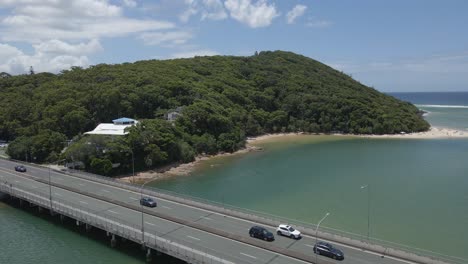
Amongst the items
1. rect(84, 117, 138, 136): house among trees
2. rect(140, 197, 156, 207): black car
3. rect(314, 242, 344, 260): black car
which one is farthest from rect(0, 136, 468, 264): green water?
rect(84, 117, 138, 136): house among trees

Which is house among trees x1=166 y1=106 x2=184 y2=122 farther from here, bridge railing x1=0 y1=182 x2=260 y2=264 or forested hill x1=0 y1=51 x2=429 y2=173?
bridge railing x1=0 y1=182 x2=260 y2=264

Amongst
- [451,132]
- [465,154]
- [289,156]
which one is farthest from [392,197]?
[451,132]

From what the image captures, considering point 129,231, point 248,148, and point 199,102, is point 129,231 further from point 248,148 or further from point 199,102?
point 199,102

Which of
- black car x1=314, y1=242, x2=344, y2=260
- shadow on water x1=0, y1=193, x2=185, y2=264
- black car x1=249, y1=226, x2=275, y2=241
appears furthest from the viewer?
shadow on water x1=0, y1=193, x2=185, y2=264

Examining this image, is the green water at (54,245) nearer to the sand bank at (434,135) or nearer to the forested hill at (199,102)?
the forested hill at (199,102)

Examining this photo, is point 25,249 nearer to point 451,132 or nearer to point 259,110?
point 259,110

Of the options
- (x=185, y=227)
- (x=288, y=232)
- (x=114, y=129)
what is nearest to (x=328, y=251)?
Answer: (x=288, y=232)
